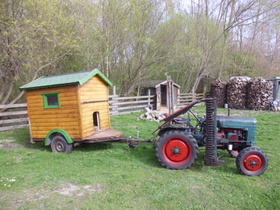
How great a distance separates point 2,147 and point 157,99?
10616 mm

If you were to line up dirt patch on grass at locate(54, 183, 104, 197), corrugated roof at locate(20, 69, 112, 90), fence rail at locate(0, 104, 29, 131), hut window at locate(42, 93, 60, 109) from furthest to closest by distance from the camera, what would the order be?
fence rail at locate(0, 104, 29, 131) < hut window at locate(42, 93, 60, 109) < corrugated roof at locate(20, 69, 112, 90) < dirt patch on grass at locate(54, 183, 104, 197)

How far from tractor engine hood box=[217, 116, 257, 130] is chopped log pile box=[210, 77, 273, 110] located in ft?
40.5

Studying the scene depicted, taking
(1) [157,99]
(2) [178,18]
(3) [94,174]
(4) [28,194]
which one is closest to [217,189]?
(3) [94,174]

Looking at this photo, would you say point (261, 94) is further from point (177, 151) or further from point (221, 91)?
point (177, 151)

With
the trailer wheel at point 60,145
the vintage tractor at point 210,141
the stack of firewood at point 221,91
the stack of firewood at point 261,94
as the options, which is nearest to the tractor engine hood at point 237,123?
the vintage tractor at point 210,141

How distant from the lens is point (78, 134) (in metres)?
5.41

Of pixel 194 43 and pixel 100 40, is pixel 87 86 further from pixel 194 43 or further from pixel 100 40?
pixel 194 43

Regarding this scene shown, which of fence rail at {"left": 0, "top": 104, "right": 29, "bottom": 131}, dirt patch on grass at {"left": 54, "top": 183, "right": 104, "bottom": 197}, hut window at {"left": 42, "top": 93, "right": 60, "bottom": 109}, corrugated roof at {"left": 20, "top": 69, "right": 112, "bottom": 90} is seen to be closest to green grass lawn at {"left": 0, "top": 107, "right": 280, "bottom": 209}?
dirt patch on grass at {"left": 54, "top": 183, "right": 104, "bottom": 197}

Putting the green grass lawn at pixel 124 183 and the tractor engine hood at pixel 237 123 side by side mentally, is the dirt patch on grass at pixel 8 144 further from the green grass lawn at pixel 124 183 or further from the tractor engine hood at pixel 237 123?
the tractor engine hood at pixel 237 123

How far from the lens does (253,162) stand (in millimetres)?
3920

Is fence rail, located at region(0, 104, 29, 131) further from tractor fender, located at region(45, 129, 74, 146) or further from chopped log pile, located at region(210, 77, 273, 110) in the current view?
chopped log pile, located at region(210, 77, 273, 110)

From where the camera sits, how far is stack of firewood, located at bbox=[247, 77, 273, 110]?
578 inches

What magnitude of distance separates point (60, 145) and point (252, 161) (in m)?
4.78

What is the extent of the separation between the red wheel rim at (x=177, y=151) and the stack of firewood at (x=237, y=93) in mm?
13677
